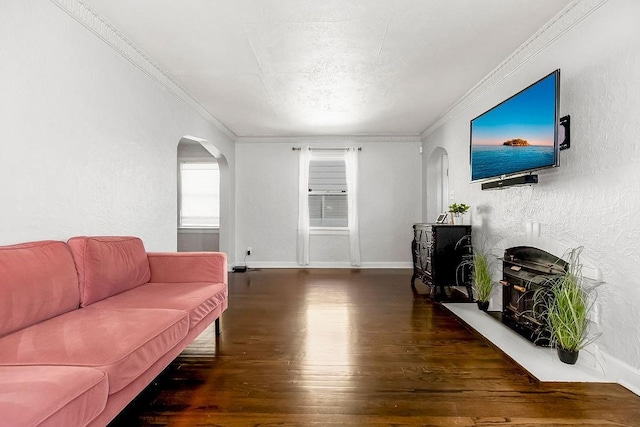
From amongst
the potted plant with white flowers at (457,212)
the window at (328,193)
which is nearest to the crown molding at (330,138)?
the window at (328,193)

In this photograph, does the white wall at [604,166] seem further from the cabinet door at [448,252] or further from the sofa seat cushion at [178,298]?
the sofa seat cushion at [178,298]

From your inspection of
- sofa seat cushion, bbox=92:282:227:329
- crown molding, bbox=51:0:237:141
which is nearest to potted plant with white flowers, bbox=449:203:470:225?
sofa seat cushion, bbox=92:282:227:329

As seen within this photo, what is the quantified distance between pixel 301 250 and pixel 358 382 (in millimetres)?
4005

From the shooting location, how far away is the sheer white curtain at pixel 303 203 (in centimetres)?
584

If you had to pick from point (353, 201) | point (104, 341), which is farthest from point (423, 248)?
point (104, 341)

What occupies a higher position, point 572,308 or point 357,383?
point 572,308

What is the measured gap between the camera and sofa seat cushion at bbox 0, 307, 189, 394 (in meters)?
1.21

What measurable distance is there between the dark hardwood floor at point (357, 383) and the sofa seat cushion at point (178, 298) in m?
0.39

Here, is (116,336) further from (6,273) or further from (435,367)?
(435,367)

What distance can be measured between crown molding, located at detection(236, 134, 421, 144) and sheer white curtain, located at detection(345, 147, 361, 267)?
23 centimetres

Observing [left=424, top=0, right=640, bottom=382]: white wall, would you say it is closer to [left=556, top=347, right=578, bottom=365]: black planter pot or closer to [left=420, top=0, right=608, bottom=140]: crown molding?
[left=420, top=0, right=608, bottom=140]: crown molding

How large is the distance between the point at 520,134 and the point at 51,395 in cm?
307

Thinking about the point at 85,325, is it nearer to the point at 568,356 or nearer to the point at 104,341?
the point at 104,341

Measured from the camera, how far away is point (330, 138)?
5.83 metres
